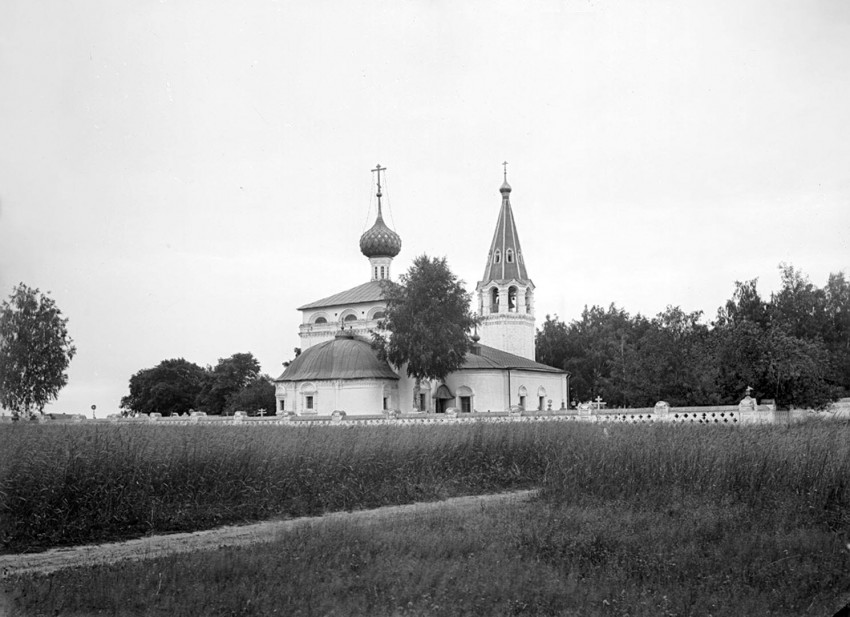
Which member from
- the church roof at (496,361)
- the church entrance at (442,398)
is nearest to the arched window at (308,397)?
the church entrance at (442,398)

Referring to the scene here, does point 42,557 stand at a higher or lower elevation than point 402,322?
lower

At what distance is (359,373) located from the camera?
45.2m

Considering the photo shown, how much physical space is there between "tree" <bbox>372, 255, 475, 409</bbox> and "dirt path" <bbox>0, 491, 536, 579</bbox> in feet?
95.1

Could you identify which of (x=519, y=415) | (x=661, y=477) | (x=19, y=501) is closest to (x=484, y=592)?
(x=19, y=501)

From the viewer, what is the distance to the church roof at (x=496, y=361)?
4856cm

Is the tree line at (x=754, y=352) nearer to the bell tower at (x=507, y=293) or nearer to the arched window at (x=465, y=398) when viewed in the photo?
the bell tower at (x=507, y=293)

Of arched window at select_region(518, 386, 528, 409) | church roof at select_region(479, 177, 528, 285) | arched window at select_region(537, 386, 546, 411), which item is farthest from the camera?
church roof at select_region(479, 177, 528, 285)

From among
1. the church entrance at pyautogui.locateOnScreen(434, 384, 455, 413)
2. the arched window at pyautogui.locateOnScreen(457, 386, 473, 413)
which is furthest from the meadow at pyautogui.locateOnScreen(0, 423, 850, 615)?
the arched window at pyautogui.locateOnScreen(457, 386, 473, 413)

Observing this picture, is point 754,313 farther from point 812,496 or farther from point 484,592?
point 484,592

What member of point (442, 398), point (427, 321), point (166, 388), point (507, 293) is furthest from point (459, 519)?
point (166, 388)

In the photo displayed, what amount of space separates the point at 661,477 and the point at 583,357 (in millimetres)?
55101

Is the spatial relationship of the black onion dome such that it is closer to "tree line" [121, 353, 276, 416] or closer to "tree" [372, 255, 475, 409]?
"tree" [372, 255, 475, 409]

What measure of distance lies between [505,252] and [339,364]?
14.3m

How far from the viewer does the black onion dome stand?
53.2m
